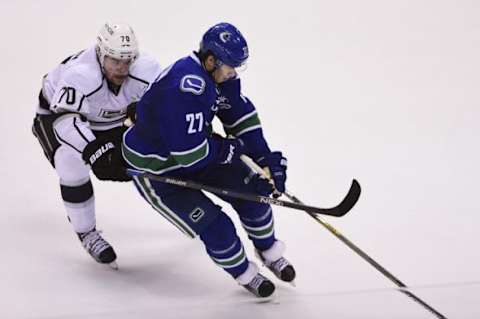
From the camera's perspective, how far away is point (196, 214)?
9.65 feet

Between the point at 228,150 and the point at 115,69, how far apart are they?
30.5 inches

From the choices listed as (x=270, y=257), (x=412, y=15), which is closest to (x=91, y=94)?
(x=270, y=257)

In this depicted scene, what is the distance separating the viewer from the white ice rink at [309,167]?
3.09 meters

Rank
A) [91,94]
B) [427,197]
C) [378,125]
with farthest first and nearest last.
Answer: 1. [378,125]
2. [427,197]
3. [91,94]

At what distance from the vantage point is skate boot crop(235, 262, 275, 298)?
304 cm

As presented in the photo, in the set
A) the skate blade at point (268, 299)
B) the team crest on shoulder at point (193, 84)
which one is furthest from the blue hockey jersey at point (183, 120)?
the skate blade at point (268, 299)

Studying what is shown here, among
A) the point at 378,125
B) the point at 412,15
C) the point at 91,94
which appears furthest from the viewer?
the point at 412,15

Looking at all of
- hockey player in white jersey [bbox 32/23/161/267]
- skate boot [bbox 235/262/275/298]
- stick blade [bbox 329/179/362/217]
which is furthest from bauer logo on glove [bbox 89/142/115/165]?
stick blade [bbox 329/179/362/217]

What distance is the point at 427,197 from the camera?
156 inches

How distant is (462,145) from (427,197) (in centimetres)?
67

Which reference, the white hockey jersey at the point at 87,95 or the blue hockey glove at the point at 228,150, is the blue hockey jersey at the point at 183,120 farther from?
the white hockey jersey at the point at 87,95

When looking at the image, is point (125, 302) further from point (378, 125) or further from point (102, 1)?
point (102, 1)

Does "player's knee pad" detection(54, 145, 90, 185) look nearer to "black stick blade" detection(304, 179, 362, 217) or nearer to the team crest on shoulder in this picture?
the team crest on shoulder

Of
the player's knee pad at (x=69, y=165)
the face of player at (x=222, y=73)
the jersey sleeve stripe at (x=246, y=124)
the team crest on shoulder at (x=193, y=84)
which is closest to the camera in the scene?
the team crest on shoulder at (x=193, y=84)
